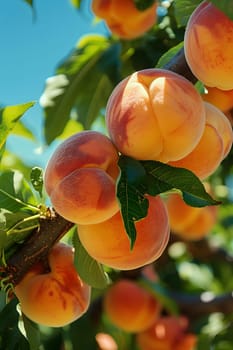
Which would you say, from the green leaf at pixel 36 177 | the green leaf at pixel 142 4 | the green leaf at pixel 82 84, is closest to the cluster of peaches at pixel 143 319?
the green leaf at pixel 82 84

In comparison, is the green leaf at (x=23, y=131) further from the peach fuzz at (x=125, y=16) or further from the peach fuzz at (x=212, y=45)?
the peach fuzz at (x=212, y=45)

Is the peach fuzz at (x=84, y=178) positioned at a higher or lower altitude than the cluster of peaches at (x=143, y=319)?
higher

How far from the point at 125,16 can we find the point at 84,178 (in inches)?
28.4

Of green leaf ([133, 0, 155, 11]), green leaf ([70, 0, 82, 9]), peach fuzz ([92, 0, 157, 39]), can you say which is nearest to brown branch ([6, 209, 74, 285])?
green leaf ([133, 0, 155, 11])

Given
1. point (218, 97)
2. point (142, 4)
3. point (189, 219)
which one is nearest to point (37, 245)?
point (218, 97)

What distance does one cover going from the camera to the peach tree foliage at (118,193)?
0.72 metres

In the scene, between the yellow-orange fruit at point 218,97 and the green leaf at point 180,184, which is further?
the yellow-orange fruit at point 218,97

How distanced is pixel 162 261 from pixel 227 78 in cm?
146

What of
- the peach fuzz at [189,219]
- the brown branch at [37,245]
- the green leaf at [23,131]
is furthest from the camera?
the peach fuzz at [189,219]

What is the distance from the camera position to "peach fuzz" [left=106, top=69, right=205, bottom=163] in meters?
0.72

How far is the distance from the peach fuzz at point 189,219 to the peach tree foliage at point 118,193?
0.09m

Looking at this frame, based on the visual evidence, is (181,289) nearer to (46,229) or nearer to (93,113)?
(93,113)

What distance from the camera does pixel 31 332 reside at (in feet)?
2.83

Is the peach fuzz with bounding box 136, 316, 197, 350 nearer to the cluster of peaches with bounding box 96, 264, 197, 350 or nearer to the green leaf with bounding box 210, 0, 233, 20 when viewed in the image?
the cluster of peaches with bounding box 96, 264, 197, 350
